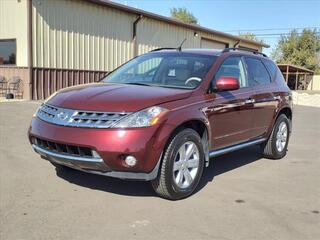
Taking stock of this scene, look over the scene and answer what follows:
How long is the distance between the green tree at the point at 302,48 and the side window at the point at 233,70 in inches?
2273

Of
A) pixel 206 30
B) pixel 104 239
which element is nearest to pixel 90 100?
pixel 104 239

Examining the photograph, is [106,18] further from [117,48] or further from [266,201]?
[266,201]

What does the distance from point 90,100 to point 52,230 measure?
1.53m

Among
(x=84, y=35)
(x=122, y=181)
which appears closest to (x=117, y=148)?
(x=122, y=181)

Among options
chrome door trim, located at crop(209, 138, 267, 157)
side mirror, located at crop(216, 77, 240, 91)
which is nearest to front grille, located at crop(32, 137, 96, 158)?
chrome door trim, located at crop(209, 138, 267, 157)

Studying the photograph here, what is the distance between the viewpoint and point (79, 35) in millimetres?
18766

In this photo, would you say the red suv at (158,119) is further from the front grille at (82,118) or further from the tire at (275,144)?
the tire at (275,144)

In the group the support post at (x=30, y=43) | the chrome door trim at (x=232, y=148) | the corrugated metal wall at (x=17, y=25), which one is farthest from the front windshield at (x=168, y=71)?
the corrugated metal wall at (x=17, y=25)

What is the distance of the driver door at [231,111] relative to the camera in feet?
19.0

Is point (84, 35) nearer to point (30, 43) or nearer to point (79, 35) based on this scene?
Answer: point (79, 35)

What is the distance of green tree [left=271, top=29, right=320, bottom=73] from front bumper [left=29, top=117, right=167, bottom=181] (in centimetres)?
6012

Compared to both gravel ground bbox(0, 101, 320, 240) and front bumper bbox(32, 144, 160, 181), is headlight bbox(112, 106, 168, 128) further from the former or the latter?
gravel ground bbox(0, 101, 320, 240)

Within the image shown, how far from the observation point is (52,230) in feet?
13.5

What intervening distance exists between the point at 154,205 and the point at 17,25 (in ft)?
46.1
